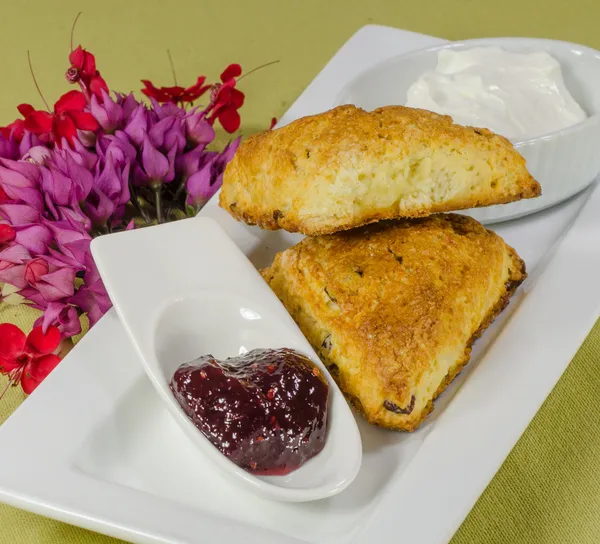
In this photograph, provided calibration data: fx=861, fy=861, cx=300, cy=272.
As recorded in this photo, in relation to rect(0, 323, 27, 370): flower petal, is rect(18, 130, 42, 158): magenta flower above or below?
above

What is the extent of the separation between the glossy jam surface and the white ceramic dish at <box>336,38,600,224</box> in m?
1.20

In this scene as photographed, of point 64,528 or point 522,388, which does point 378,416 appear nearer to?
point 522,388

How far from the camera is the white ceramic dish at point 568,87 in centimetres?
311

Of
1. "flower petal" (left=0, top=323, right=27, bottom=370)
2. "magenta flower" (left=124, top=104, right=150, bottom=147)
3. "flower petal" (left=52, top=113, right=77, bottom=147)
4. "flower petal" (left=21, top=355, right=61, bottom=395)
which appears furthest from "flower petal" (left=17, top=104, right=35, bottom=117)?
"flower petal" (left=21, top=355, right=61, bottom=395)

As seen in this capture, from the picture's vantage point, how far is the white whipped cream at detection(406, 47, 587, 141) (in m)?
3.19

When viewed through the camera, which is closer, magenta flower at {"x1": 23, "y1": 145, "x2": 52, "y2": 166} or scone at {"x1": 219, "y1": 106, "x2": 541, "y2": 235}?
scone at {"x1": 219, "y1": 106, "x2": 541, "y2": 235}

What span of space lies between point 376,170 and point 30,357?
138cm

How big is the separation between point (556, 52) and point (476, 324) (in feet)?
4.78

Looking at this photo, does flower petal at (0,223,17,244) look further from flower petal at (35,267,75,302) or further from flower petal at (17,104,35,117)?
flower petal at (17,104,35,117)

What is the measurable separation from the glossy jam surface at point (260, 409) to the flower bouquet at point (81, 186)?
0.84 meters

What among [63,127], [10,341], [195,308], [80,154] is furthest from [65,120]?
[195,308]

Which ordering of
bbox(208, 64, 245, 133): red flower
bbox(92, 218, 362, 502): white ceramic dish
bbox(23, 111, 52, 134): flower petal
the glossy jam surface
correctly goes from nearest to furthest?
the glossy jam surface, bbox(92, 218, 362, 502): white ceramic dish, bbox(23, 111, 52, 134): flower petal, bbox(208, 64, 245, 133): red flower

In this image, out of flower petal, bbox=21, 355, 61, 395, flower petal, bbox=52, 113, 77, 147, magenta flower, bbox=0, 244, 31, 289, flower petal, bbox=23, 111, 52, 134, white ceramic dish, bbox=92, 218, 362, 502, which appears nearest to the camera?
white ceramic dish, bbox=92, 218, 362, 502

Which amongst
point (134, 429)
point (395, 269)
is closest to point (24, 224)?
point (134, 429)
